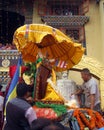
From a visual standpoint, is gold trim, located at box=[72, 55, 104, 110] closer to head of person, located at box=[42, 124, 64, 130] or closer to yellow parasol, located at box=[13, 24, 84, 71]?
yellow parasol, located at box=[13, 24, 84, 71]

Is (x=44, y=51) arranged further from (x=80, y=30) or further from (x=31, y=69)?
(x=80, y=30)

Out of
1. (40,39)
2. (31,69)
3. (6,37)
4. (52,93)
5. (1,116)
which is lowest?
(1,116)

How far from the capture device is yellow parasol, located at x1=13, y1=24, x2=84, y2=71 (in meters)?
6.52

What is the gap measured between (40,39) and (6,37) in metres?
9.34

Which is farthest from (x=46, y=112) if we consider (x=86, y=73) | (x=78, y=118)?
(x=86, y=73)

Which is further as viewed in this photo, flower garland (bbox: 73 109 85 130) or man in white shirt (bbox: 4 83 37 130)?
flower garland (bbox: 73 109 85 130)

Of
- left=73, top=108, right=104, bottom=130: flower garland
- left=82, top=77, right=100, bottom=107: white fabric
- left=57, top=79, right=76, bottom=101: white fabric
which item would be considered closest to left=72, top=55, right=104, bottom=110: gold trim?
left=57, top=79, right=76, bottom=101: white fabric

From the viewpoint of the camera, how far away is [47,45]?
7.04m

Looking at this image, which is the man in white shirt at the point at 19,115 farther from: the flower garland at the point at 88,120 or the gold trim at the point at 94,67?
the gold trim at the point at 94,67

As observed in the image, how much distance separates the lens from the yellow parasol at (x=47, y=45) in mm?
6523

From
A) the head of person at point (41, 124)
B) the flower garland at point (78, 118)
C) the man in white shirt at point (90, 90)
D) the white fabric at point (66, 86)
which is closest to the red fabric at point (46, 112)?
the flower garland at point (78, 118)

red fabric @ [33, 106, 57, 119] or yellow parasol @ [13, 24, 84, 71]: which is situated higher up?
yellow parasol @ [13, 24, 84, 71]

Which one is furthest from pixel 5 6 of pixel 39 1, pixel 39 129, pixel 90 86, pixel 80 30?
pixel 39 129

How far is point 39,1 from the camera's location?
580 inches
